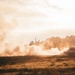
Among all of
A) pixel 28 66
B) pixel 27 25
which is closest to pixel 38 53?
pixel 28 66

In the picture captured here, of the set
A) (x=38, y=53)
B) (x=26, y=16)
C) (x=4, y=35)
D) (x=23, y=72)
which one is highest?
(x=26, y=16)

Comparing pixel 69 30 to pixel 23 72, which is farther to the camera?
pixel 69 30

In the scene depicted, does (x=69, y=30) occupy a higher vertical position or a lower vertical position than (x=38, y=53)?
higher

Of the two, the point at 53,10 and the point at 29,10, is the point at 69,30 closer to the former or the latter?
the point at 53,10

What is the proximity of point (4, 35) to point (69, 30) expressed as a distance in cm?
106

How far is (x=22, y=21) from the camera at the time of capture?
3791 mm

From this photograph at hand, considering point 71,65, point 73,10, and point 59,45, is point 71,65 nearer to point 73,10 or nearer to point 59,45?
point 59,45

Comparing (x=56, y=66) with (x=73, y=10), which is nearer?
(x=56, y=66)

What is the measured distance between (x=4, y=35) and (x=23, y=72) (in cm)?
66

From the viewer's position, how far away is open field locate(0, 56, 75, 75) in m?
3.58

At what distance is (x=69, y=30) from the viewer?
150 inches

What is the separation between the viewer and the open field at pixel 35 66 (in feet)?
11.7

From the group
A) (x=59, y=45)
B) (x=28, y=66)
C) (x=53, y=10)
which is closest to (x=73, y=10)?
(x=53, y=10)

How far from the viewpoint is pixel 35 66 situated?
11.9ft
